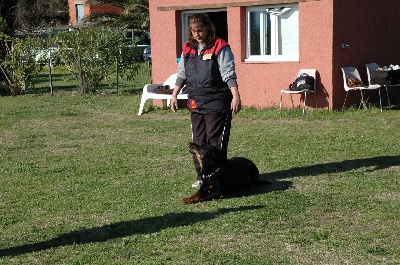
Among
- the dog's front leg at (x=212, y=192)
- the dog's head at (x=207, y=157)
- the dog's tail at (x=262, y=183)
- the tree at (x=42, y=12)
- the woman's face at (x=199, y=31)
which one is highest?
the tree at (x=42, y=12)

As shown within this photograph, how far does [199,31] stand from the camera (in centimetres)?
759

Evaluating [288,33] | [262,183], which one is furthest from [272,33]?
[262,183]

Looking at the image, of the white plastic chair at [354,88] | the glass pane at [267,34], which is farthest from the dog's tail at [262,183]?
the glass pane at [267,34]

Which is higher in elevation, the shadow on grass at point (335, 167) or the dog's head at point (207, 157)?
the dog's head at point (207, 157)

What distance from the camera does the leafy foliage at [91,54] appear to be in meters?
21.2

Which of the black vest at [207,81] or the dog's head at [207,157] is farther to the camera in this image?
the black vest at [207,81]

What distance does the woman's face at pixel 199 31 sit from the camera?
7.56 metres

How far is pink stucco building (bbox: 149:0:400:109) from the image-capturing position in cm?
1491

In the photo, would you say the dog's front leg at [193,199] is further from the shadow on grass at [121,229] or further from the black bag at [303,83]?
the black bag at [303,83]

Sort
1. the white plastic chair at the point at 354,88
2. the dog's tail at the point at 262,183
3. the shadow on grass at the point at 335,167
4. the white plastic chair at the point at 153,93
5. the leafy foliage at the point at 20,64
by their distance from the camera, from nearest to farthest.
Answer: the dog's tail at the point at 262,183, the shadow on grass at the point at 335,167, the white plastic chair at the point at 354,88, the white plastic chair at the point at 153,93, the leafy foliage at the point at 20,64

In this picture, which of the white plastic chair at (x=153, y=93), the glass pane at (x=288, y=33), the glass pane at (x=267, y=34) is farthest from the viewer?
the glass pane at (x=267, y=34)

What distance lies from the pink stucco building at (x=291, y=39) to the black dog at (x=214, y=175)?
763 cm

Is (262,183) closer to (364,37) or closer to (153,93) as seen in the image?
(153,93)

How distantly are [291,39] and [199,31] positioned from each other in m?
8.36
